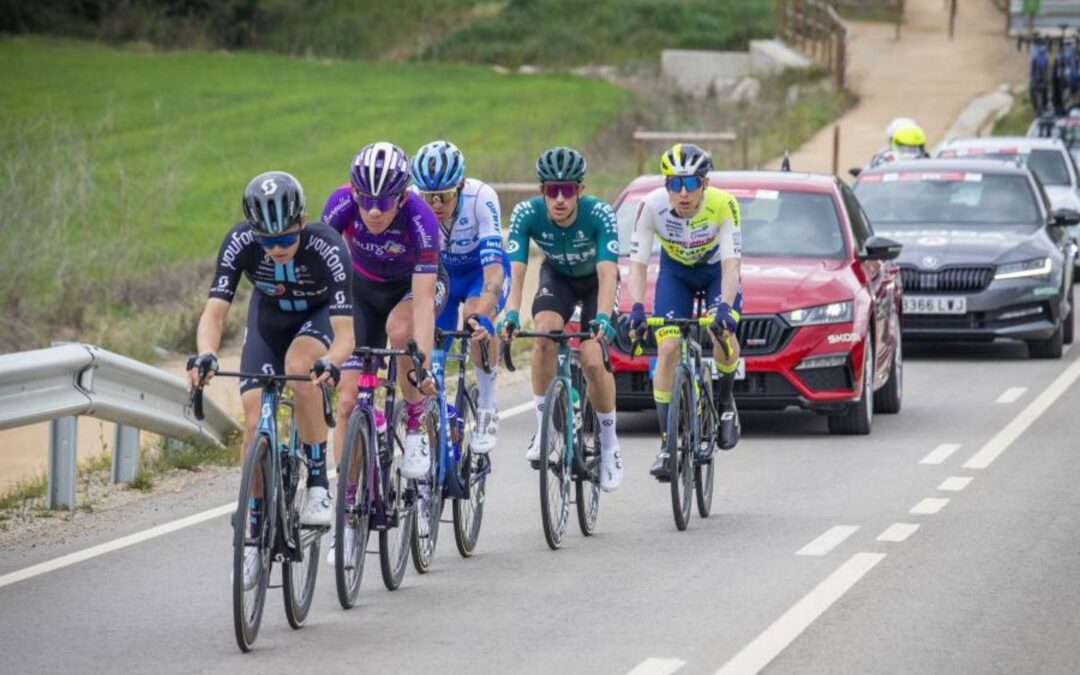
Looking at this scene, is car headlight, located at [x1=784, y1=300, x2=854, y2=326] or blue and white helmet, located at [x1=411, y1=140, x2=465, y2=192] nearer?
blue and white helmet, located at [x1=411, y1=140, x2=465, y2=192]

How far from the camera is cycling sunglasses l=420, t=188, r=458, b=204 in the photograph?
11.1 metres

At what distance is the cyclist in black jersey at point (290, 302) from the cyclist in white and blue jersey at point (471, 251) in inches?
45.7

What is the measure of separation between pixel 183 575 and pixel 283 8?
67085 mm

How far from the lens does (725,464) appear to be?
46.3 feet

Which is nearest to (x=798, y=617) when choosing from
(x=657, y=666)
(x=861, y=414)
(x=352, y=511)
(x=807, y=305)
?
(x=657, y=666)

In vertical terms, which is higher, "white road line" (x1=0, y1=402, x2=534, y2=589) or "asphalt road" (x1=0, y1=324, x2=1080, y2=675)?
"asphalt road" (x1=0, y1=324, x2=1080, y2=675)

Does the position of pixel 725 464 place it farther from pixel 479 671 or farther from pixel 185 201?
pixel 185 201

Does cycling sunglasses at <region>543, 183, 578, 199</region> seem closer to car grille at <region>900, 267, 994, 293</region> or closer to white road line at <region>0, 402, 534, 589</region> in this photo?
white road line at <region>0, 402, 534, 589</region>

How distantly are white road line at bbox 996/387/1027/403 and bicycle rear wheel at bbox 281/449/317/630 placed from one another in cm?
880

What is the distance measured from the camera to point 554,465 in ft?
36.4

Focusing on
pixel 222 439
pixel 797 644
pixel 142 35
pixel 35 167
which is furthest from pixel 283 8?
pixel 797 644

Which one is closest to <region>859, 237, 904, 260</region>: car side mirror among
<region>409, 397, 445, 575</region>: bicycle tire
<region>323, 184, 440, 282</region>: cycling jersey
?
<region>323, 184, 440, 282</region>: cycling jersey

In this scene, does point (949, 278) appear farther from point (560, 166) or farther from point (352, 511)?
point (352, 511)

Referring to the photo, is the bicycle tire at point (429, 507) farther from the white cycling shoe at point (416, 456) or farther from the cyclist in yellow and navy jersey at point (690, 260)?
the cyclist in yellow and navy jersey at point (690, 260)
